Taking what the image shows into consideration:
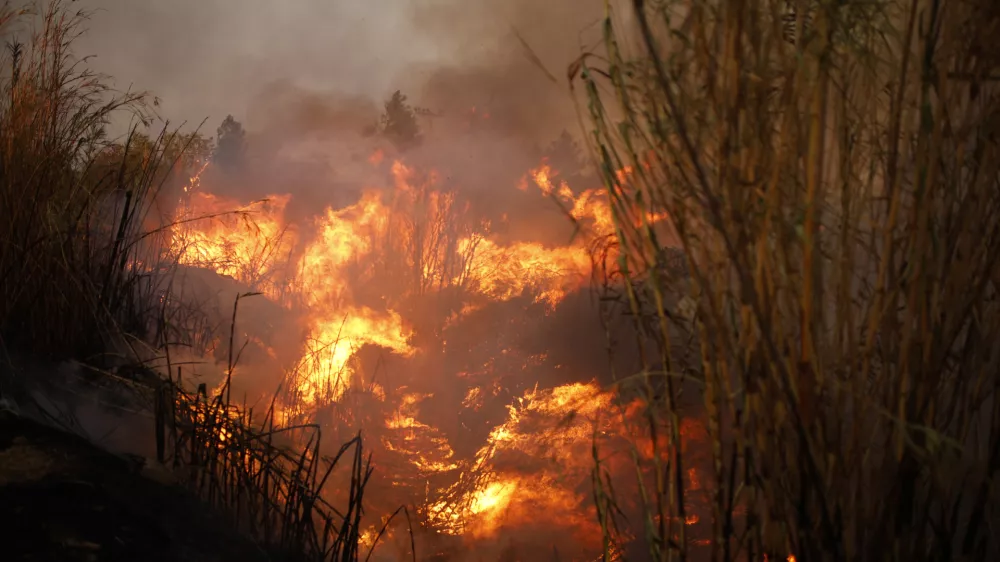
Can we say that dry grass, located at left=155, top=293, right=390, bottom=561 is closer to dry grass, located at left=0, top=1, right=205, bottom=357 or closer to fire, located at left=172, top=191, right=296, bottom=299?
dry grass, located at left=0, top=1, right=205, bottom=357

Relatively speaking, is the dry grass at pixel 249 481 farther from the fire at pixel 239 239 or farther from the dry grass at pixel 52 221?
the fire at pixel 239 239

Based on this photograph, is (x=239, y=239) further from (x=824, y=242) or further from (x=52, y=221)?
(x=824, y=242)

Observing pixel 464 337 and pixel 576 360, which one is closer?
pixel 576 360

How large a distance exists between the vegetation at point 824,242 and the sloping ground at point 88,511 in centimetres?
119

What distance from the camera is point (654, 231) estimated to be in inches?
47.8

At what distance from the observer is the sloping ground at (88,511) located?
4.87 ft

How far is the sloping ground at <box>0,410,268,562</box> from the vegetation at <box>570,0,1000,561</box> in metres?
1.19

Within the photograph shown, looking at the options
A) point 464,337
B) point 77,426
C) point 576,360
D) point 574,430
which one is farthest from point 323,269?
point 77,426

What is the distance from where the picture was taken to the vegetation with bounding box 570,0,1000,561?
1.12m

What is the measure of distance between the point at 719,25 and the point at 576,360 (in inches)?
283

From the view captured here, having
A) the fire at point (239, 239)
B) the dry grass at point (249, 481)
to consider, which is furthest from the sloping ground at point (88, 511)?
the fire at point (239, 239)

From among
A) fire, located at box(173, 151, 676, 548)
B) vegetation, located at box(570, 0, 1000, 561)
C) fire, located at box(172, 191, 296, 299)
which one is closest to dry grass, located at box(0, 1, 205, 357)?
fire, located at box(173, 151, 676, 548)

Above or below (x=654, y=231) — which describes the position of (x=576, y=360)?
below

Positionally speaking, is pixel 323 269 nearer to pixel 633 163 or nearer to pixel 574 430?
pixel 574 430
